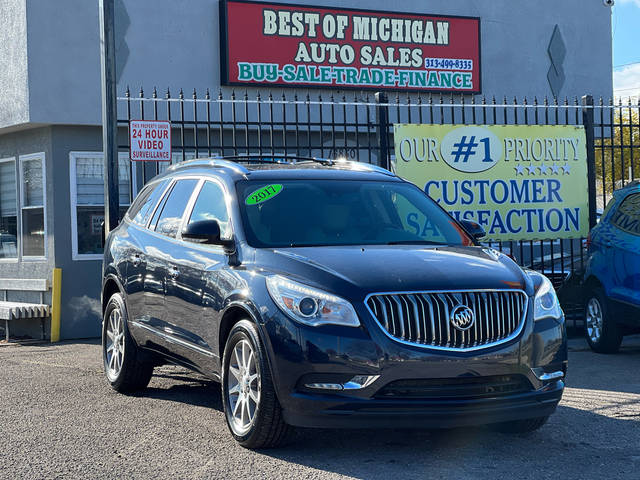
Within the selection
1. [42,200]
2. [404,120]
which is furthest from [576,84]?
[42,200]

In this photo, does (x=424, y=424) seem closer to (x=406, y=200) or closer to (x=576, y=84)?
(x=406, y=200)

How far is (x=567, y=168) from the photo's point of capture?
42.1 feet

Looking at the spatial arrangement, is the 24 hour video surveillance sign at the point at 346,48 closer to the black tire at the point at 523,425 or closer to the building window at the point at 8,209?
the building window at the point at 8,209

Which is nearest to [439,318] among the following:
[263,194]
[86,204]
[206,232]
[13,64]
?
[206,232]

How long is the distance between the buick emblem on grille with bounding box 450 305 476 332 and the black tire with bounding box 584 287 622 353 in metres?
5.19

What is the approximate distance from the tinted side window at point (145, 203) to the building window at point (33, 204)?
5.93m

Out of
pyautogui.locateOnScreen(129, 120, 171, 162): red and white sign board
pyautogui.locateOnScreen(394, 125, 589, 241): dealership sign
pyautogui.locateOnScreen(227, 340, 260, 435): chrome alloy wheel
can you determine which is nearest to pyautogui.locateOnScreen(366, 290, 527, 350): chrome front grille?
pyautogui.locateOnScreen(227, 340, 260, 435): chrome alloy wheel

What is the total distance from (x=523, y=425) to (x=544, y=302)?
82 cm

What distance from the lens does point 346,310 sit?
545 cm

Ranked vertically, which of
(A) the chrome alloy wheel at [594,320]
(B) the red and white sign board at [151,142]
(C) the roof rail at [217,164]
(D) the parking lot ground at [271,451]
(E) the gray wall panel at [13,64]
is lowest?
(D) the parking lot ground at [271,451]

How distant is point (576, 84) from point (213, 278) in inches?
529

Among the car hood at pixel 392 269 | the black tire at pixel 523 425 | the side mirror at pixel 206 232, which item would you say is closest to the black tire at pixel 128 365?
the side mirror at pixel 206 232

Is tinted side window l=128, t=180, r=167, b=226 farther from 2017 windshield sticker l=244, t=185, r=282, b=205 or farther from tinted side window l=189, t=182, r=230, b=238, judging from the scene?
2017 windshield sticker l=244, t=185, r=282, b=205

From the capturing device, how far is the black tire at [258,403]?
5.61 m
